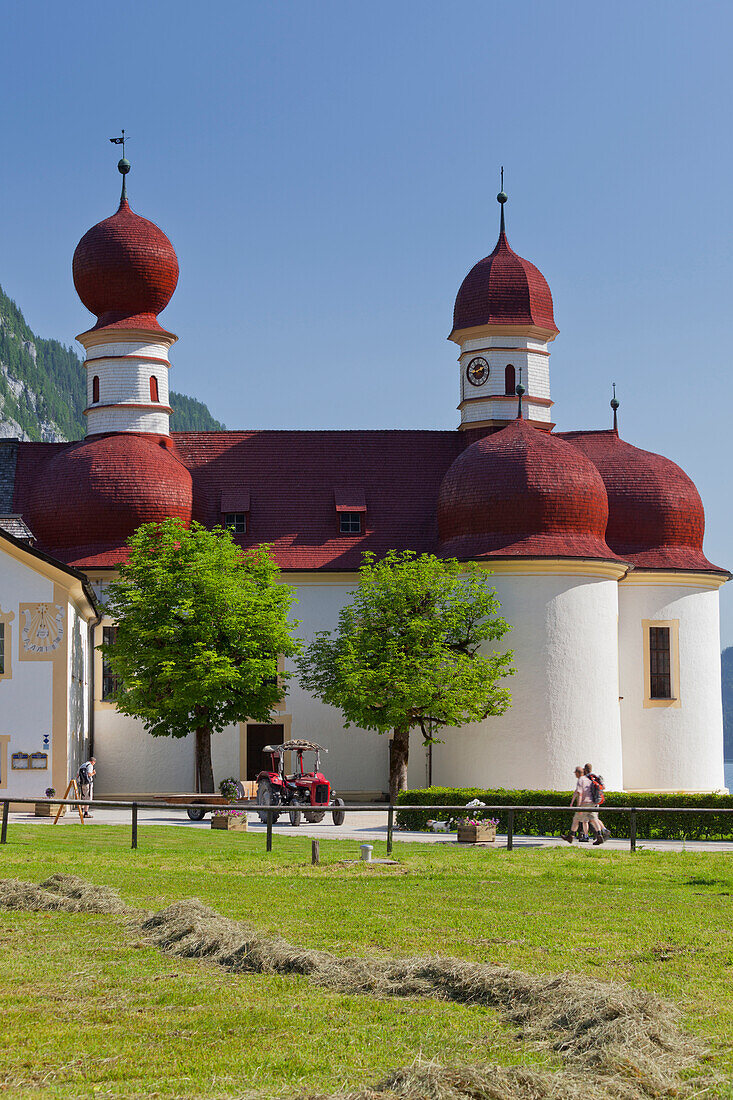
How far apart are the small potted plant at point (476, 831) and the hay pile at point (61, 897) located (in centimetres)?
1038

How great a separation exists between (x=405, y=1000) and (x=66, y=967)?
3.03m

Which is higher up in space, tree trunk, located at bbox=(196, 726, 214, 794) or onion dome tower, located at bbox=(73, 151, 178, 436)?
onion dome tower, located at bbox=(73, 151, 178, 436)

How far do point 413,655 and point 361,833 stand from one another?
1177cm

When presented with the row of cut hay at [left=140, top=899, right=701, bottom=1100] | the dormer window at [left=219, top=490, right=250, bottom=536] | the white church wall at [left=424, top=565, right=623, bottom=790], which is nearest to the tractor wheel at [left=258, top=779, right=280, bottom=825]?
the white church wall at [left=424, top=565, right=623, bottom=790]

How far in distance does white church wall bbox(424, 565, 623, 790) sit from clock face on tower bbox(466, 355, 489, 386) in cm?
1135

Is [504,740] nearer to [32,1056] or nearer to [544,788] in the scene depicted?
[544,788]

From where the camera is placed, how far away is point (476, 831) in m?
25.4

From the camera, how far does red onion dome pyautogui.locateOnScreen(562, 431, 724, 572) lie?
4666 cm

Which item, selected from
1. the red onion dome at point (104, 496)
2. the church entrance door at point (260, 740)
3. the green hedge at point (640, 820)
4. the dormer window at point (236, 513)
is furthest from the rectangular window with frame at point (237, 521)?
the green hedge at point (640, 820)

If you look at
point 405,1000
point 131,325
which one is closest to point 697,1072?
point 405,1000

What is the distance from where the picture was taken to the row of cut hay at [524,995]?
8.04 m

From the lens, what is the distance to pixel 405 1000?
10.2 meters

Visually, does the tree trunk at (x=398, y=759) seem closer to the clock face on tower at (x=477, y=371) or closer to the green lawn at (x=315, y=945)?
the clock face on tower at (x=477, y=371)

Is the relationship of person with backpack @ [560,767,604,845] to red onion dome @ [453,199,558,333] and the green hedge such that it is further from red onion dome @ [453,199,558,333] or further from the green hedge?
red onion dome @ [453,199,558,333]
